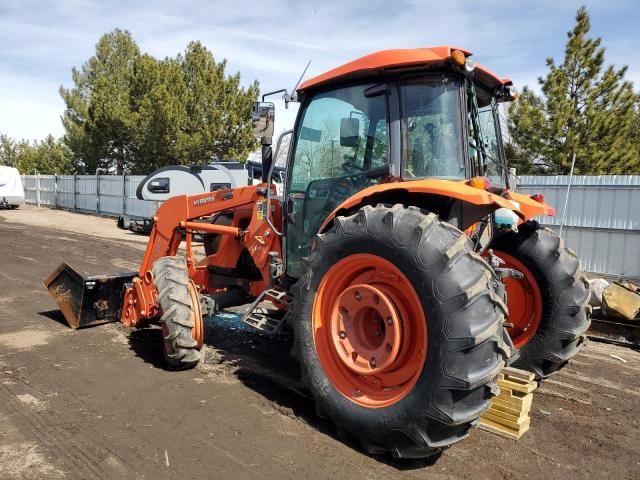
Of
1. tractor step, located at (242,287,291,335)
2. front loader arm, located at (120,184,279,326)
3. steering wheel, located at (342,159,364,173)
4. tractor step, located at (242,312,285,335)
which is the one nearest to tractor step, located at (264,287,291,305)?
tractor step, located at (242,287,291,335)

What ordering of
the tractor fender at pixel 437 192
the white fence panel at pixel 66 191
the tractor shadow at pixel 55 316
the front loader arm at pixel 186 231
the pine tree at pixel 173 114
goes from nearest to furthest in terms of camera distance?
1. the tractor fender at pixel 437 192
2. the front loader arm at pixel 186 231
3. the tractor shadow at pixel 55 316
4. the pine tree at pixel 173 114
5. the white fence panel at pixel 66 191

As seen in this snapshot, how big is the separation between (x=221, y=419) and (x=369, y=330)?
4.20 ft

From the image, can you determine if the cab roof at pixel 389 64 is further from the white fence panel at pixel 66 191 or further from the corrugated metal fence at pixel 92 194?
→ the white fence panel at pixel 66 191

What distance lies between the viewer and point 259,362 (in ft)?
17.0

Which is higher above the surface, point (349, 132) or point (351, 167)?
point (349, 132)

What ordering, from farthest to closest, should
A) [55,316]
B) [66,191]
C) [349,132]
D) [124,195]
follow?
[66,191] < [124,195] < [55,316] < [349,132]

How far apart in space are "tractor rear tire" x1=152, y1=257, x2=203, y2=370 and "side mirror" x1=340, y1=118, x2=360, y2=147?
2.02m

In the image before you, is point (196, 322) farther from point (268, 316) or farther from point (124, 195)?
point (124, 195)

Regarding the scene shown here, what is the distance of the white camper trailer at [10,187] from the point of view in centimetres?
2677

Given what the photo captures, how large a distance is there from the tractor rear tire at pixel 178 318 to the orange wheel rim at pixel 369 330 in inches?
60.0

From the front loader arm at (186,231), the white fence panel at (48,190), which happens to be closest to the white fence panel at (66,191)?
the white fence panel at (48,190)

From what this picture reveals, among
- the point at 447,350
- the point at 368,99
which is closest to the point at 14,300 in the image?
the point at 368,99

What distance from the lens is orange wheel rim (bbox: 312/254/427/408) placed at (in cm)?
332

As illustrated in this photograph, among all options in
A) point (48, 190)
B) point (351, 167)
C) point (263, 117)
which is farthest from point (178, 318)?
point (48, 190)
